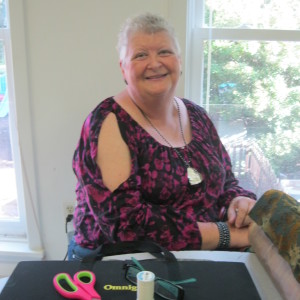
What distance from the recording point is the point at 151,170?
121 centimetres

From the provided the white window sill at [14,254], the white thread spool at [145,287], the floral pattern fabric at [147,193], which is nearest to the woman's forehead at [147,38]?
the floral pattern fabric at [147,193]

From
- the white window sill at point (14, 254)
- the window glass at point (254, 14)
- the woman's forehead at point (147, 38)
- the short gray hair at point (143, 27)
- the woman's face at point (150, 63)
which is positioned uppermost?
the window glass at point (254, 14)

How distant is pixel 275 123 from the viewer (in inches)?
71.9

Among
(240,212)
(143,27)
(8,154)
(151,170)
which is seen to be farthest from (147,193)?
(8,154)

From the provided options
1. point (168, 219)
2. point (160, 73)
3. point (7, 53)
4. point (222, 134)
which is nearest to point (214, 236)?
point (168, 219)

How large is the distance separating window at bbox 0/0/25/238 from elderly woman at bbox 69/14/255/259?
2.25 feet

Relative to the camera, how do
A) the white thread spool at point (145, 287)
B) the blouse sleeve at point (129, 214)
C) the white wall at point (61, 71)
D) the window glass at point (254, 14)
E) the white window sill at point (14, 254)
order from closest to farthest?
the white thread spool at point (145, 287)
the blouse sleeve at point (129, 214)
the white wall at point (61, 71)
the window glass at point (254, 14)
the white window sill at point (14, 254)

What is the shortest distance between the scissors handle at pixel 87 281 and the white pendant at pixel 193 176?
1.84ft

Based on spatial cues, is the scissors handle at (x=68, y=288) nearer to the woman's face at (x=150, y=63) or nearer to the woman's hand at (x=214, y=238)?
the woman's hand at (x=214, y=238)

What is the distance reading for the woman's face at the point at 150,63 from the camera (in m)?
1.28

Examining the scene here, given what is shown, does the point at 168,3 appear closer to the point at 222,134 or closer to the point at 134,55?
the point at 134,55

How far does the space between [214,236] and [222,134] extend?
0.81 meters

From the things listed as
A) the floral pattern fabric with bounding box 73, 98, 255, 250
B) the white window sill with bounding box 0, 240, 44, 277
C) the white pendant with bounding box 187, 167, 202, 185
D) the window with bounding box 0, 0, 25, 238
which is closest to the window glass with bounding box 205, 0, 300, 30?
the floral pattern fabric with bounding box 73, 98, 255, 250

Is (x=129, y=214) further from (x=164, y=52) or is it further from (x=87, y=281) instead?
(x=164, y=52)
